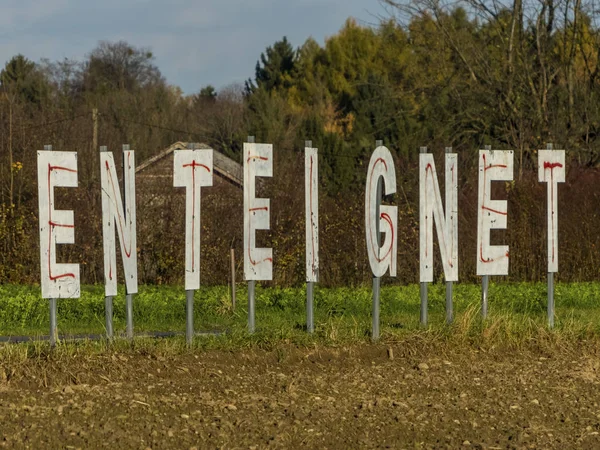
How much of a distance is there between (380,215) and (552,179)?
2461 mm

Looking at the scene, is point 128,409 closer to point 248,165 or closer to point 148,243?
point 248,165

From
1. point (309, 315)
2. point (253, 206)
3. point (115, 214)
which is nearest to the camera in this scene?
point (115, 214)

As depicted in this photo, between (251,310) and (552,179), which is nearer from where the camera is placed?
(251,310)

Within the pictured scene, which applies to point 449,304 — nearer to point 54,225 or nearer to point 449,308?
point 449,308

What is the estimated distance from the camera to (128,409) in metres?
7.86

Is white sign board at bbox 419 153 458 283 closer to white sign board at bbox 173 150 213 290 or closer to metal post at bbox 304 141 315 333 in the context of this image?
metal post at bbox 304 141 315 333

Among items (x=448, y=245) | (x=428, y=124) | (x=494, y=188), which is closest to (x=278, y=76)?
(x=428, y=124)

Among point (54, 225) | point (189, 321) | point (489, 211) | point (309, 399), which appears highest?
point (489, 211)

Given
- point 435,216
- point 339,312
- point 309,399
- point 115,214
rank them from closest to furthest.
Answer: point 309,399 < point 115,214 < point 435,216 < point 339,312

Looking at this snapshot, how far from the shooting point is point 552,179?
12.5 metres

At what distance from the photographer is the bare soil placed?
23.6 ft

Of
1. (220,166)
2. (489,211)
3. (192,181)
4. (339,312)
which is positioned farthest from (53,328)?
(220,166)

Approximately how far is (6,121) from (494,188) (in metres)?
13.6

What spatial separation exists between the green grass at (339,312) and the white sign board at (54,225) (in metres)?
1.59
